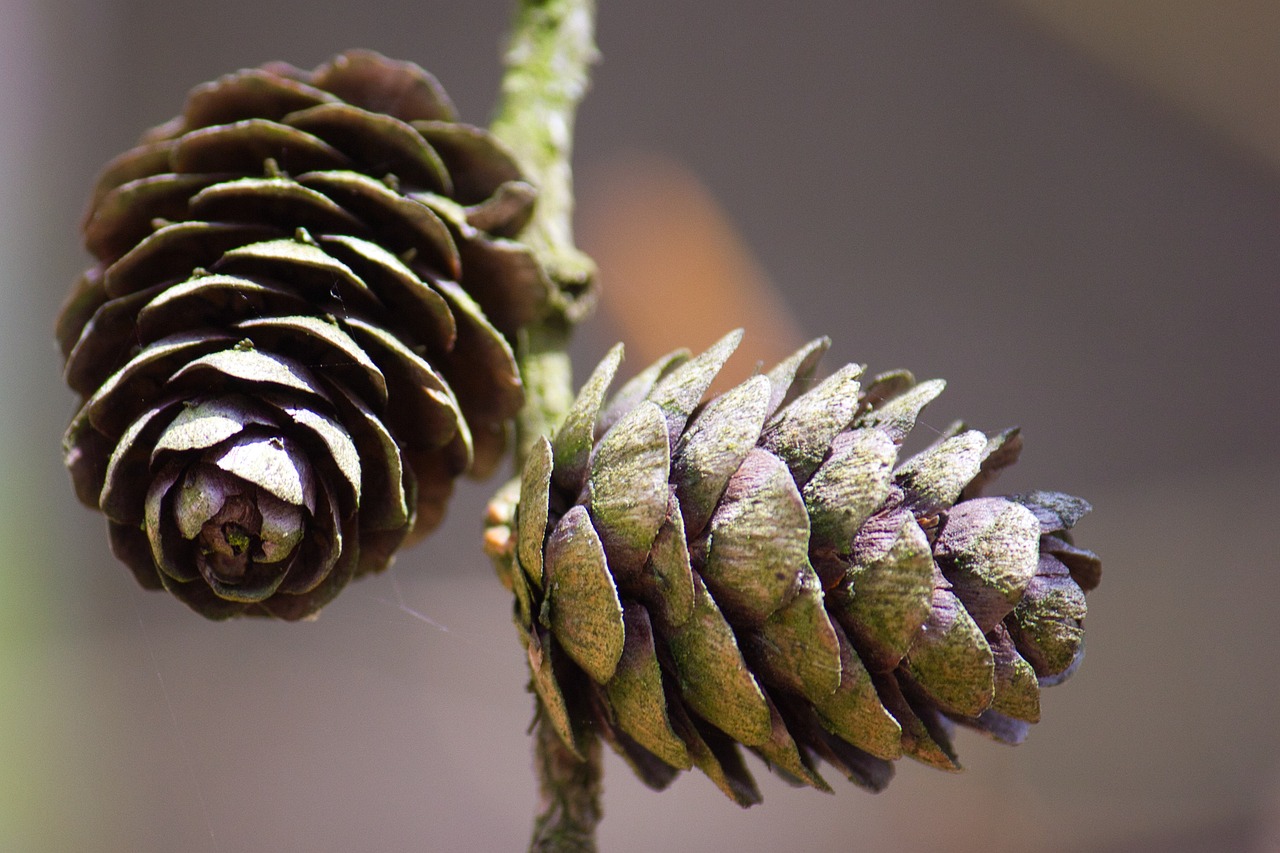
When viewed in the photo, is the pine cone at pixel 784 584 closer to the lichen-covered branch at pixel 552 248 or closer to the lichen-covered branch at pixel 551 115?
the lichen-covered branch at pixel 552 248

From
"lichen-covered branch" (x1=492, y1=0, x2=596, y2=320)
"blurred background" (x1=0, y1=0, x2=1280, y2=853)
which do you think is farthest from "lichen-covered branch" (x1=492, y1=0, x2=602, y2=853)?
"blurred background" (x1=0, y1=0, x2=1280, y2=853)

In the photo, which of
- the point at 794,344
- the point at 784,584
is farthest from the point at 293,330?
the point at 794,344

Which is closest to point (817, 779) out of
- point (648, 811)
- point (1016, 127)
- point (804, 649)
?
point (804, 649)

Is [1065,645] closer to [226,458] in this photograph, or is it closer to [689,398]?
[689,398]

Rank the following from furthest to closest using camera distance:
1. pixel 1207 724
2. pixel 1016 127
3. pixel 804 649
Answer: pixel 1016 127
pixel 1207 724
pixel 804 649

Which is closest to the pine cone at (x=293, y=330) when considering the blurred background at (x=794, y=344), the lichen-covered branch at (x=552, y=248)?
the lichen-covered branch at (x=552, y=248)

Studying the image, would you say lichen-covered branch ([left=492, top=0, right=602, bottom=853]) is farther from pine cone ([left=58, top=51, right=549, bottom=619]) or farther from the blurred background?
the blurred background

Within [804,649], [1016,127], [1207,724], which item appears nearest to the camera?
[804,649]
